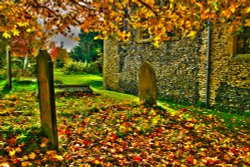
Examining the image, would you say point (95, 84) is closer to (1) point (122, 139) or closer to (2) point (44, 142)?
(1) point (122, 139)

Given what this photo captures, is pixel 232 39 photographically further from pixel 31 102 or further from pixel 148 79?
pixel 31 102

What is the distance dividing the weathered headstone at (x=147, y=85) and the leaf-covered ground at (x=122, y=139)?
414 millimetres

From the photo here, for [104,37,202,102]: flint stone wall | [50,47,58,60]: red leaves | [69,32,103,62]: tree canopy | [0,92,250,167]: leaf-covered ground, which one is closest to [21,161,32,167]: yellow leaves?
[0,92,250,167]: leaf-covered ground

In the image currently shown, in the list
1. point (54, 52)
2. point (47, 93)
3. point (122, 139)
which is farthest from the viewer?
point (54, 52)

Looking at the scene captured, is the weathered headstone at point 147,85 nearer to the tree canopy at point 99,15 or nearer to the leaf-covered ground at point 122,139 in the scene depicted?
the leaf-covered ground at point 122,139

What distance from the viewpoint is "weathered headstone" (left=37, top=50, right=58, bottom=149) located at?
453 cm

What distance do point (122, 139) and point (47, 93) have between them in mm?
2028

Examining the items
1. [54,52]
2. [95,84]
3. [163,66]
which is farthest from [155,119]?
[54,52]

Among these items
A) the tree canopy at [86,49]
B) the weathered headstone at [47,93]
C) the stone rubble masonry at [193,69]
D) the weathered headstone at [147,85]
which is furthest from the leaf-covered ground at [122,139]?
the tree canopy at [86,49]

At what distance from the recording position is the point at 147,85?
8.34m

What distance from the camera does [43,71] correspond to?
15.0 feet

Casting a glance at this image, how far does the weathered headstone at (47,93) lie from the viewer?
453 centimetres

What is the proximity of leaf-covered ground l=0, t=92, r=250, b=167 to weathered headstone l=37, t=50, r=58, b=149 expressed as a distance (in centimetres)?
23

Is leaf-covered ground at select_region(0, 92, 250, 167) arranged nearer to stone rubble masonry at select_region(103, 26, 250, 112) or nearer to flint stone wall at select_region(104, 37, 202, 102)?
stone rubble masonry at select_region(103, 26, 250, 112)
